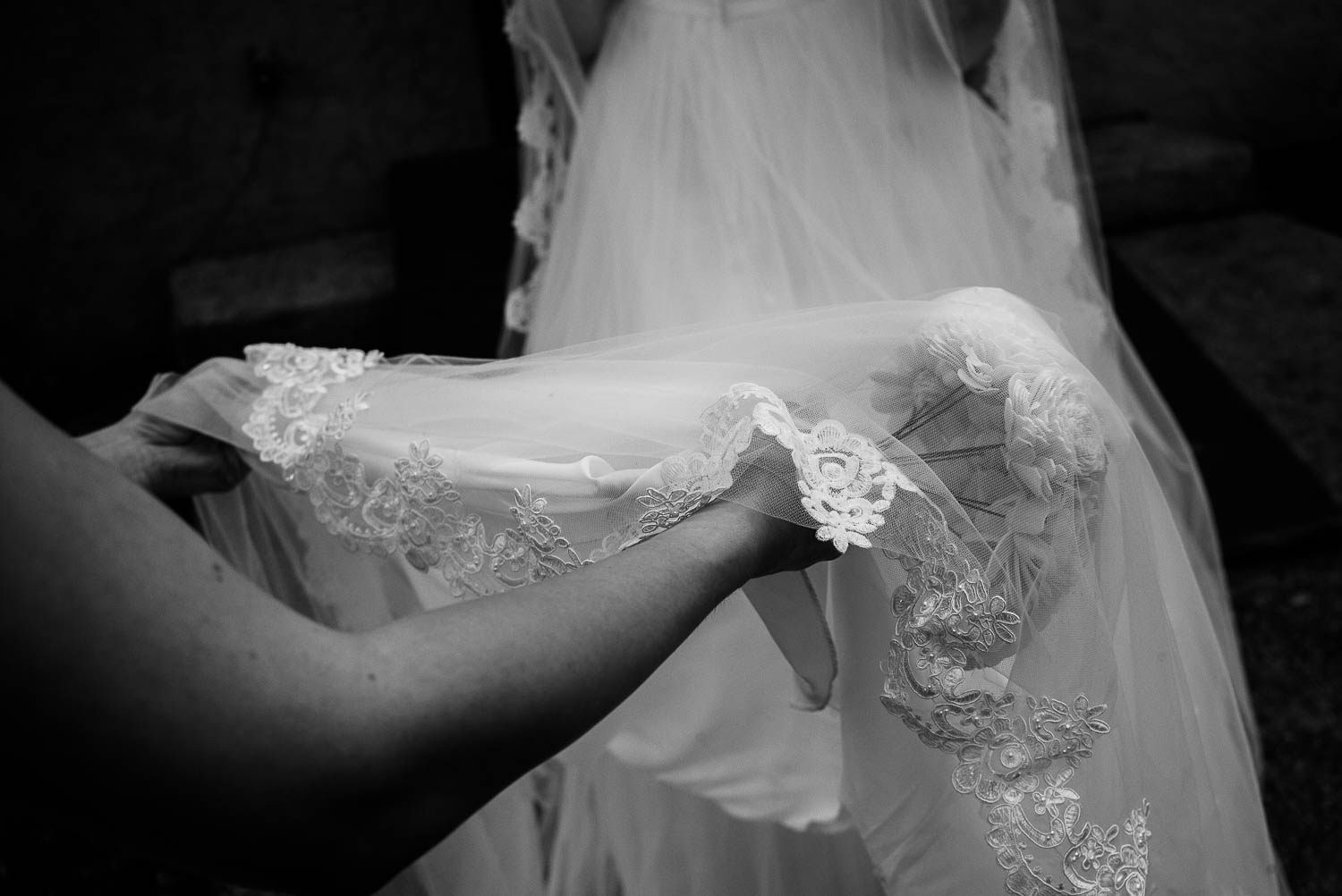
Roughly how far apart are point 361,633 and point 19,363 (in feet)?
11.2

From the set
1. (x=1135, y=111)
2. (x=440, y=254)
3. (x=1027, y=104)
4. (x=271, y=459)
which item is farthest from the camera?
(x=1135, y=111)

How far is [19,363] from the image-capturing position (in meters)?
3.53

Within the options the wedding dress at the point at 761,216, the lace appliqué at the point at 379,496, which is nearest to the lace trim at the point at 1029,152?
the wedding dress at the point at 761,216

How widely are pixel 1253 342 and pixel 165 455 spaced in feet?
8.95

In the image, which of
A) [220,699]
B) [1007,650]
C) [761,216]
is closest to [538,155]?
[761,216]

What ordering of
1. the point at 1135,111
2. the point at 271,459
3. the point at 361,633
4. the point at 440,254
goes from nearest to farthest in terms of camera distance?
the point at 361,633 < the point at 271,459 < the point at 440,254 < the point at 1135,111

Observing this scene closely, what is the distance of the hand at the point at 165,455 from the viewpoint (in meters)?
1.26

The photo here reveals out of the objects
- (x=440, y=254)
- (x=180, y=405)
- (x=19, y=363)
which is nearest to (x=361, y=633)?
(x=180, y=405)

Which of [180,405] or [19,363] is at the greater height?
[180,405]

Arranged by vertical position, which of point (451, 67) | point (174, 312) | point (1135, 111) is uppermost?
point (451, 67)

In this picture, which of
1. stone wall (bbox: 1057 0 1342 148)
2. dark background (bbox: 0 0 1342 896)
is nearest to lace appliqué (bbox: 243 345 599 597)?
dark background (bbox: 0 0 1342 896)

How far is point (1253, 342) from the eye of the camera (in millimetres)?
2971

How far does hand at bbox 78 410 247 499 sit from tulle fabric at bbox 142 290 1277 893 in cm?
3

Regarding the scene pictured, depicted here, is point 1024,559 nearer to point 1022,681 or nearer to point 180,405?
point 1022,681
